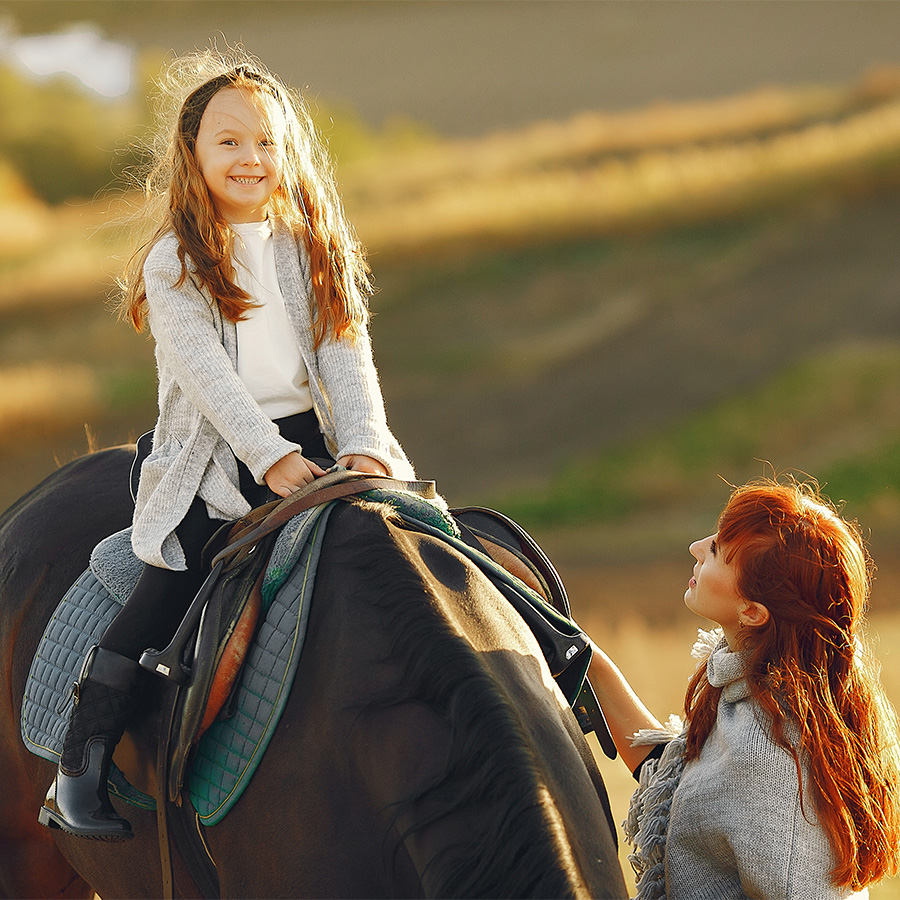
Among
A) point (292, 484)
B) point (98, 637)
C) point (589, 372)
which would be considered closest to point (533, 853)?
point (292, 484)

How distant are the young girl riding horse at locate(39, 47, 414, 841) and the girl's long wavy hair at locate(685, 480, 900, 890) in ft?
2.52

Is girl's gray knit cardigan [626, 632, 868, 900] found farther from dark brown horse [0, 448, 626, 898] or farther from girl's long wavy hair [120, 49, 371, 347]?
girl's long wavy hair [120, 49, 371, 347]

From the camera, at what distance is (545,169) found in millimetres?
14305

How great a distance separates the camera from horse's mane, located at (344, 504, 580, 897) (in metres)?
1.36

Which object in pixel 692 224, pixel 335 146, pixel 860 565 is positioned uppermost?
Answer: pixel 335 146

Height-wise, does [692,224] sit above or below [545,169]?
below

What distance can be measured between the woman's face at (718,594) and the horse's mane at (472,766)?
39 cm

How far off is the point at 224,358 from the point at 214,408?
104 mm

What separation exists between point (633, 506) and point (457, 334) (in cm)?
353

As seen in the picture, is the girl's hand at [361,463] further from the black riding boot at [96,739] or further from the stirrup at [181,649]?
the black riding boot at [96,739]

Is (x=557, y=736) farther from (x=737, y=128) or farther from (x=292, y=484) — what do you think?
(x=737, y=128)

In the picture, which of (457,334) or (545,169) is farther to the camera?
(545,169)

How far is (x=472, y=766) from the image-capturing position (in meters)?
1.45

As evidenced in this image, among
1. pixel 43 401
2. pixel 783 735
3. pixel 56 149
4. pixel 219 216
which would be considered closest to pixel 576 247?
pixel 43 401
